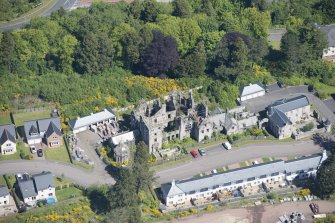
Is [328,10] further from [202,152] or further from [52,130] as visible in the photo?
[52,130]

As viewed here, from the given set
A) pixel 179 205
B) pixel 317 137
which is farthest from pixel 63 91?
pixel 317 137

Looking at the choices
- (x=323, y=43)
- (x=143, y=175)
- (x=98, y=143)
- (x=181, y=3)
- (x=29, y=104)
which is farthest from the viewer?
(x=181, y=3)

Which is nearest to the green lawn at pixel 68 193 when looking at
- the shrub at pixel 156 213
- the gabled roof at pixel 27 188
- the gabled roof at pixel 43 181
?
the gabled roof at pixel 43 181

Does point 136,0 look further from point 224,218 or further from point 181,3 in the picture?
point 224,218

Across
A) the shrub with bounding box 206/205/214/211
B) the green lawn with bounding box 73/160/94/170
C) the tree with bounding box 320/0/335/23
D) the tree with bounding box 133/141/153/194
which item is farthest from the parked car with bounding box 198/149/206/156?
the tree with bounding box 320/0/335/23

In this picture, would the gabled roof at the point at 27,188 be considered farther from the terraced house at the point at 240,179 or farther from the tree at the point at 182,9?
the tree at the point at 182,9

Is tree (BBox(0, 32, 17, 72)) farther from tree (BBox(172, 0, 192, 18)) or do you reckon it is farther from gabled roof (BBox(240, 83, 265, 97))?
gabled roof (BBox(240, 83, 265, 97))

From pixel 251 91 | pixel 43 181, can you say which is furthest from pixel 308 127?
pixel 43 181
